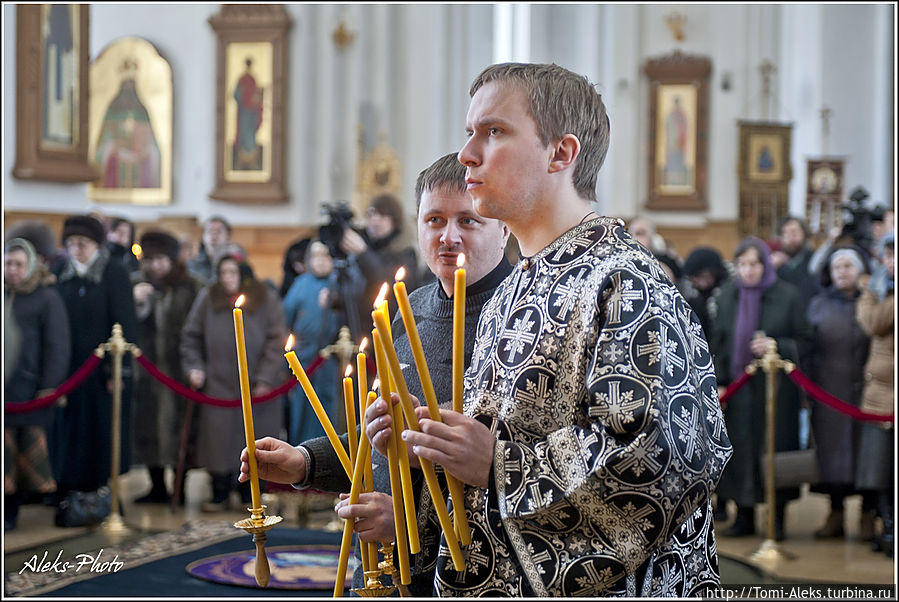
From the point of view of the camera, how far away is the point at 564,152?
71.8 inches

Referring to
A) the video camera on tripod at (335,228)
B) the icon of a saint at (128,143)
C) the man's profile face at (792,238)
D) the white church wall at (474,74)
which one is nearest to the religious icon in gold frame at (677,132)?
the white church wall at (474,74)

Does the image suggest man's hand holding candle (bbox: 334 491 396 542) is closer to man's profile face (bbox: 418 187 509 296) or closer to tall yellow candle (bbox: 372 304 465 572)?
tall yellow candle (bbox: 372 304 465 572)

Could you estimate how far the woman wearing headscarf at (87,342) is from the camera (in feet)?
21.9

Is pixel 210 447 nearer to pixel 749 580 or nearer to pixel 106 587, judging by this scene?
pixel 106 587

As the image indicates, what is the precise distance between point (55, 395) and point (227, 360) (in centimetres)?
123

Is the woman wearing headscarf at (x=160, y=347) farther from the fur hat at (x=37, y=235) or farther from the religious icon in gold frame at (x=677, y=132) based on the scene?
the religious icon in gold frame at (x=677, y=132)

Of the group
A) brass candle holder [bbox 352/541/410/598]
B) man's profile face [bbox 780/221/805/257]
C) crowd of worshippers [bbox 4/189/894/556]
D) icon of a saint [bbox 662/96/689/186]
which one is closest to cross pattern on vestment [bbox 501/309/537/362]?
brass candle holder [bbox 352/541/410/598]

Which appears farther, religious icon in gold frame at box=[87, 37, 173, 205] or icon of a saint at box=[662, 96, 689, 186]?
icon of a saint at box=[662, 96, 689, 186]

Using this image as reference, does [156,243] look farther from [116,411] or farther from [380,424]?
[380,424]

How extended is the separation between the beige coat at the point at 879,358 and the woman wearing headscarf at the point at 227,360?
352 centimetres

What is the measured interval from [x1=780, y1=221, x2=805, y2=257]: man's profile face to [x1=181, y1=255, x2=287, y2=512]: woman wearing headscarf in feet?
16.5

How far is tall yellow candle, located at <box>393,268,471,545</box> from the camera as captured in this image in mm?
1554

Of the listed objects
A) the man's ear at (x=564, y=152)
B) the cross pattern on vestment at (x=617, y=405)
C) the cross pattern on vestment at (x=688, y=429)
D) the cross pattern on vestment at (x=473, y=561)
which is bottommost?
the cross pattern on vestment at (x=473, y=561)

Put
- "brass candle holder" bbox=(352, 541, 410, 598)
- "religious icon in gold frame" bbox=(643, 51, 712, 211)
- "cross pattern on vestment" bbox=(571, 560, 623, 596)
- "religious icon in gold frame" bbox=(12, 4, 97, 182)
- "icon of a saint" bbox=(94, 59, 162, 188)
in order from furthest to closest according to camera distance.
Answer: "religious icon in gold frame" bbox=(643, 51, 712, 211), "icon of a saint" bbox=(94, 59, 162, 188), "religious icon in gold frame" bbox=(12, 4, 97, 182), "brass candle holder" bbox=(352, 541, 410, 598), "cross pattern on vestment" bbox=(571, 560, 623, 596)
